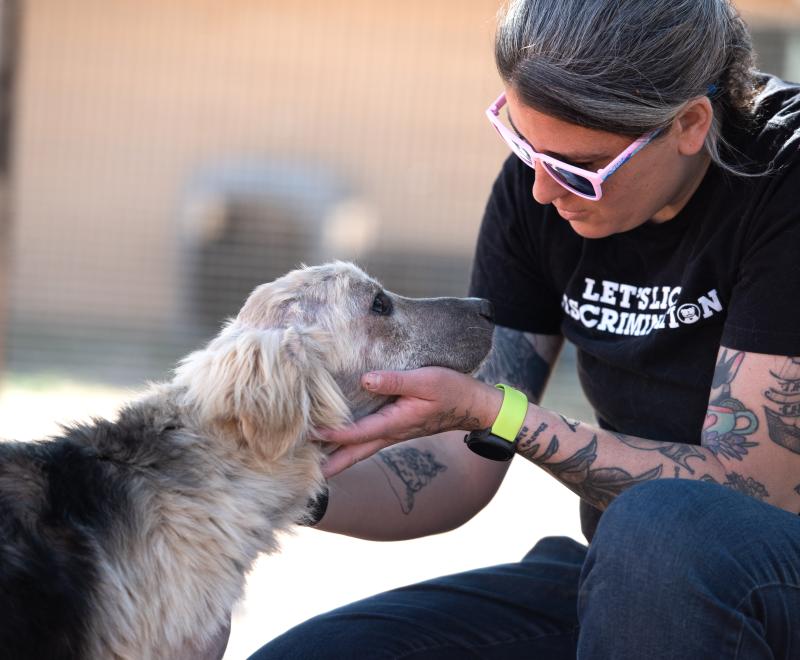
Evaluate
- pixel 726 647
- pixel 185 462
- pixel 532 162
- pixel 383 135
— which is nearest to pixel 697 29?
pixel 532 162

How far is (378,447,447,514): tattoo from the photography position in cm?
355

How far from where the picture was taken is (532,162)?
319 cm

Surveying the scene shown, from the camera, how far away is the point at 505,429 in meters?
3.07

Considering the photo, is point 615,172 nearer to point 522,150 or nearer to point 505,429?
point 522,150

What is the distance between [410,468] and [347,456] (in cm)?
49

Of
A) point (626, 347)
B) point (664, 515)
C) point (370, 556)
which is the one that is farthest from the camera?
point (370, 556)

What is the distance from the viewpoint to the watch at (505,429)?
3066mm

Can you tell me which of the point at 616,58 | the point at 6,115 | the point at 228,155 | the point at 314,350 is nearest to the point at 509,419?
the point at 314,350

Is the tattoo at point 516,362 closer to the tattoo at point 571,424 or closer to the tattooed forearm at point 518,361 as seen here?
the tattooed forearm at point 518,361

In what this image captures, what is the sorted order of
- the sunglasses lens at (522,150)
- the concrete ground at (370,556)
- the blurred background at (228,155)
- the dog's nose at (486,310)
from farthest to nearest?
the blurred background at (228,155), the concrete ground at (370,556), the dog's nose at (486,310), the sunglasses lens at (522,150)

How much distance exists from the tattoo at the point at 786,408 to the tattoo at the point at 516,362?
964 millimetres

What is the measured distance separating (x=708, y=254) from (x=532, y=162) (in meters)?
0.58

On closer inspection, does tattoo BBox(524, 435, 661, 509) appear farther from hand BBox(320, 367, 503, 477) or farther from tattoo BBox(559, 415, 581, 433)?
hand BBox(320, 367, 503, 477)

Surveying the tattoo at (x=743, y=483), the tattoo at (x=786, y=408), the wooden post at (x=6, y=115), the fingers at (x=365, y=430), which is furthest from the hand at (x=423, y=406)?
the wooden post at (x=6, y=115)
